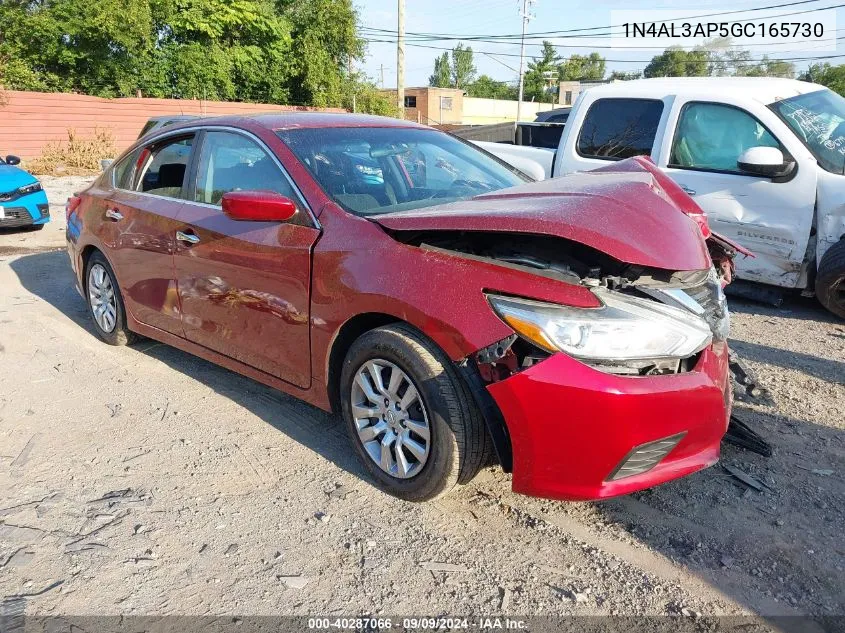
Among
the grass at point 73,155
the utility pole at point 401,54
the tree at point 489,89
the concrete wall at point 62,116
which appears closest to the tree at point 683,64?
the tree at point 489,89

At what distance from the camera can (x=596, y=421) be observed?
7.72 ft

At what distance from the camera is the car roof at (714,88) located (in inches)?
219

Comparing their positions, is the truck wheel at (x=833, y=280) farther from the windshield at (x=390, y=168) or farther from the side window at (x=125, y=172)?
the side window at (x=125, y=172)

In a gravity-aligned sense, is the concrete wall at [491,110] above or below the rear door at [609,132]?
above

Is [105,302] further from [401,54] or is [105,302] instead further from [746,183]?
[401,54]

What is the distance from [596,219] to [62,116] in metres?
22.0

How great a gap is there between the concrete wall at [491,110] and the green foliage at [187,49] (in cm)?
2450

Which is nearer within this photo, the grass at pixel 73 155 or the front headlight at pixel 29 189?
the front headlight at pixel 29 189

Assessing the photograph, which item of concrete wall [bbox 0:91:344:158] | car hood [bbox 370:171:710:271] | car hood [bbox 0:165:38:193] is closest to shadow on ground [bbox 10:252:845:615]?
car hood [bbox 370:171:710:271]

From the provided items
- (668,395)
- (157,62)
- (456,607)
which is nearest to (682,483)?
(668,395)

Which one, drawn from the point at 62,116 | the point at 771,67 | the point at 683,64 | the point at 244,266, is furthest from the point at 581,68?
the point at 244,266

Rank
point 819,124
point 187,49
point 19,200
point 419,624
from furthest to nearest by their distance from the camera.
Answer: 1. point 187,49
2. point 19,200
3. point 819,124
4. point 419,624

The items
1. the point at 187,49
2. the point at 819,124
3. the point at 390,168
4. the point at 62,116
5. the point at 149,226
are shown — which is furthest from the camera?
the point at 187,49

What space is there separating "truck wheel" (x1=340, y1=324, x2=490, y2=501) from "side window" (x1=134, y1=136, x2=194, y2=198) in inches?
77.4
